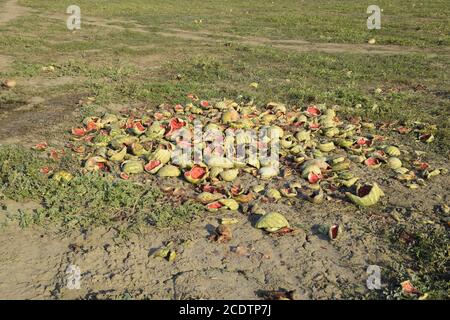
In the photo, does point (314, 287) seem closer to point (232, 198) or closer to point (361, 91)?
point (232, 198)

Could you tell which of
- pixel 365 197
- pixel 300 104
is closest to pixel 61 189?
pixel 365 197

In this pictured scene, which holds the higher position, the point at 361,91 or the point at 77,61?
the point at 77,61

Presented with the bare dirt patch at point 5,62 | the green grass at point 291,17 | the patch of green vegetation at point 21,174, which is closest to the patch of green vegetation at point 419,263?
the patch of green vegetation at point 21,174

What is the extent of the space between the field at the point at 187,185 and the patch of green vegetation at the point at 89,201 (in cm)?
3

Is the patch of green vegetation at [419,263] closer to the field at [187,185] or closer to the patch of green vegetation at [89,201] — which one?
the field at [187,185]

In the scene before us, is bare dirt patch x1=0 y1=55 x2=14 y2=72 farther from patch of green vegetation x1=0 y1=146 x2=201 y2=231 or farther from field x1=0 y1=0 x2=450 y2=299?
patch of green vegetation x1=0 y1=146 x2=201 y2=231

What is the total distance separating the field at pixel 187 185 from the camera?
5410 mm

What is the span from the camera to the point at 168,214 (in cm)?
661

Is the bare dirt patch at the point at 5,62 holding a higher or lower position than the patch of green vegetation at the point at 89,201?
higher

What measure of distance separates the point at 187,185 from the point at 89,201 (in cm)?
171

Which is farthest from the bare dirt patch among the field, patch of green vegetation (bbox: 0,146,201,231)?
patch of green vegetation (bbox: 0,146,201,231)

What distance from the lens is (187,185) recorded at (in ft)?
24.9

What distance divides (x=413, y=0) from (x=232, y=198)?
124 ft

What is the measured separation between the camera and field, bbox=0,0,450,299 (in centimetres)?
541
